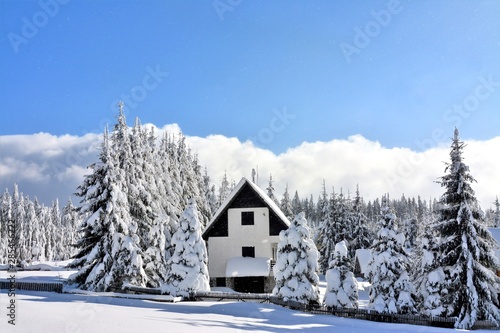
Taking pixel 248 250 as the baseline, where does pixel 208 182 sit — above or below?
above

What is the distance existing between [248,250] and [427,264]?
54.5 ft

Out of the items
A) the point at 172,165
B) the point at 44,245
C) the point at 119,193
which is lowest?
the point at 44,245

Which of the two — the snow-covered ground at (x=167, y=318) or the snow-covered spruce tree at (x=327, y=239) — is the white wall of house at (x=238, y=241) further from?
the snow-covered spruce tree at (x=327, y=239)

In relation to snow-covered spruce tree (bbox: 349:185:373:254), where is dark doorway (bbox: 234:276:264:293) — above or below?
below

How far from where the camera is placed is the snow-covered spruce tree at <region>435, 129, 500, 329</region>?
88.1 ft

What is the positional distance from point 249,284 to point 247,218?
603cm

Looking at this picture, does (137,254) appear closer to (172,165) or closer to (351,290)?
(351,290)

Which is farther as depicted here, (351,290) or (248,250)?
(248,250)

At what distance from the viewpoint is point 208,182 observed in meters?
89.5

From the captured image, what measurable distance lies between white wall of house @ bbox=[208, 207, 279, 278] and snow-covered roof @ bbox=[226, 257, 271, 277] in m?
1.07

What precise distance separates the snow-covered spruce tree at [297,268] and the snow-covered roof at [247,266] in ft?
24.8

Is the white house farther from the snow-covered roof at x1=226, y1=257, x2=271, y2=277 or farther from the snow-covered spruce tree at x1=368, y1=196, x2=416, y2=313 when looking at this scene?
the snow-covered spruce tree at x1=368, y1=196, x2=416, y2=313

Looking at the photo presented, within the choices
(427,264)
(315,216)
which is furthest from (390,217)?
(315,216)

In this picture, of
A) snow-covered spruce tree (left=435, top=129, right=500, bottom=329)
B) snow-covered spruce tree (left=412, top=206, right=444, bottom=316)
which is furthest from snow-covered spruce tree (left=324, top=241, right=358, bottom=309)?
snow-covered spruce tree (left=435, top=129, right=500, bottom=329)
